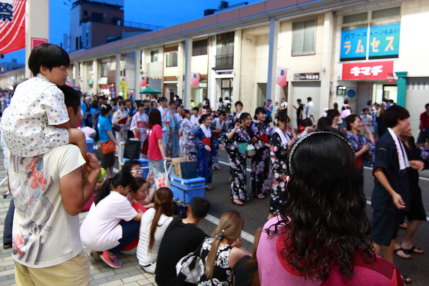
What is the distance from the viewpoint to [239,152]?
671 cm

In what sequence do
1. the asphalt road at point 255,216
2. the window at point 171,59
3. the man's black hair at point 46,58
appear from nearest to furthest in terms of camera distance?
the man's black hair at point 46,58 < the asphalt road at point 255,216 < the window at point 171,59

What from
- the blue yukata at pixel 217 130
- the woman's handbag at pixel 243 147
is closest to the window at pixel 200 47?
the blue yukata at pixel 217 130

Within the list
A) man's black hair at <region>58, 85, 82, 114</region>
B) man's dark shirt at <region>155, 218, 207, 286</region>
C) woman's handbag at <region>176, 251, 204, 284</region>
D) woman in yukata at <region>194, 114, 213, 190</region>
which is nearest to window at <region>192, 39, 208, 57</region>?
→ woman in yukata at <region>194, 114, 213, 190</region>

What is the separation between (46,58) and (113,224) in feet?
8.45

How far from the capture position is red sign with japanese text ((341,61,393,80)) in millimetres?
17675

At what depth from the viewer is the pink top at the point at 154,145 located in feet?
21.8

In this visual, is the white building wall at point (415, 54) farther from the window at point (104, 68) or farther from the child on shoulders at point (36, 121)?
the window at point (104, 68)

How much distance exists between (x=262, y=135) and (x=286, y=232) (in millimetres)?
5653

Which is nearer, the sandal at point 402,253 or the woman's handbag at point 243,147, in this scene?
the sandal at point 402,253

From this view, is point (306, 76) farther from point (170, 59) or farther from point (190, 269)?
point (190, 269)

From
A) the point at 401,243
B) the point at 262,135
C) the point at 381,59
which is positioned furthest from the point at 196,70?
the point at 401,243

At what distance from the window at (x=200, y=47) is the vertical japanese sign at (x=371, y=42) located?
12.2 metres

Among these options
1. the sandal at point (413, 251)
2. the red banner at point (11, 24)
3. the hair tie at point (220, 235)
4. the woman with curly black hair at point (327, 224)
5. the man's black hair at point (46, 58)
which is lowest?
the sandal at point (413, 251)

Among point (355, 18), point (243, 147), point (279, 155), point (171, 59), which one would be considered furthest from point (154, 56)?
point (279, 155)
